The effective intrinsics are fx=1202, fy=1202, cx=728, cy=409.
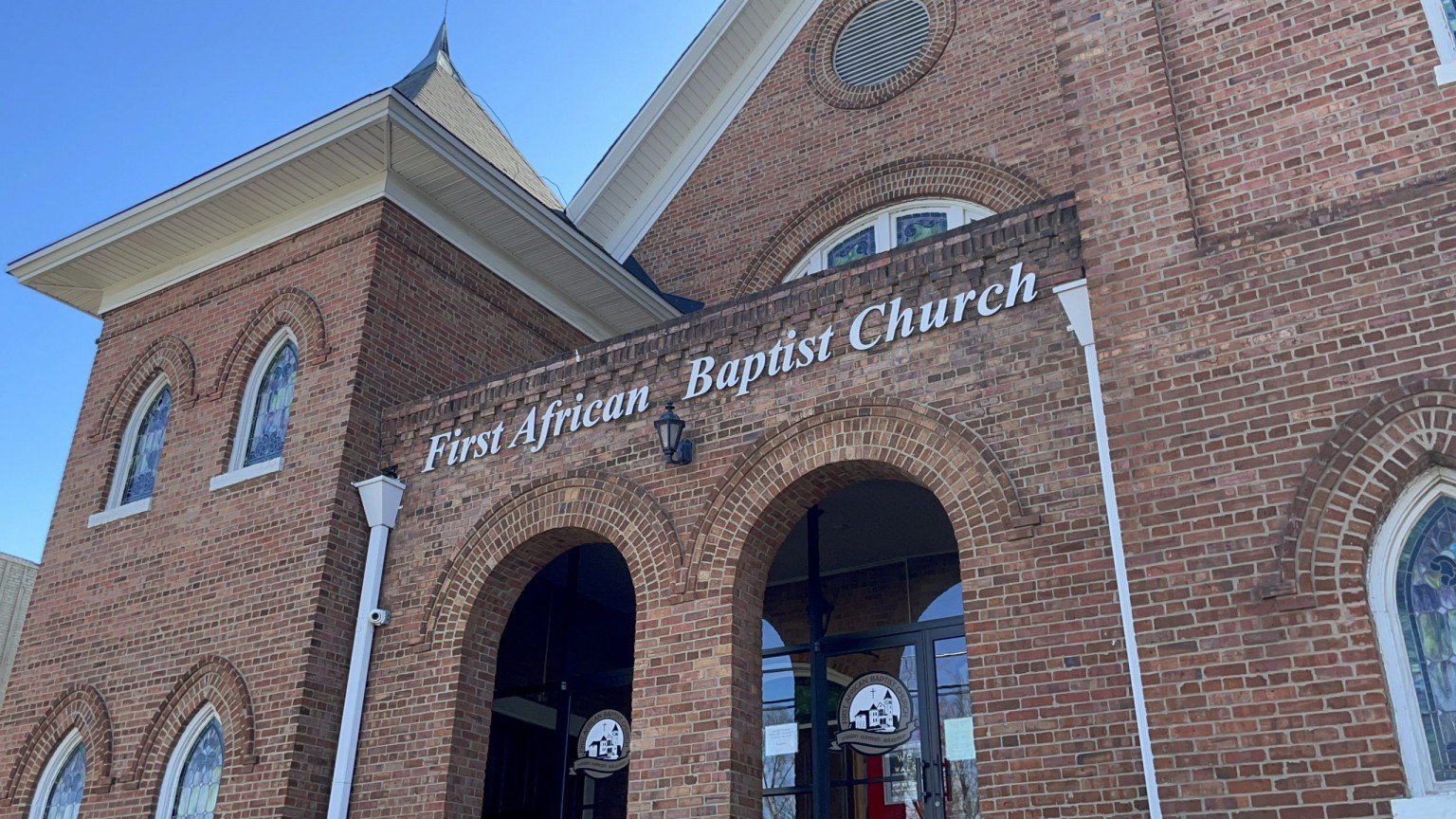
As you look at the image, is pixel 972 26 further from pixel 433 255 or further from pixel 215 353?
pixel 215 353

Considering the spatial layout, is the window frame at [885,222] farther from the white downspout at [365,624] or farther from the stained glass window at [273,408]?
the stained glass window at [273,408]

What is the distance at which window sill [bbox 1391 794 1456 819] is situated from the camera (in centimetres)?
548

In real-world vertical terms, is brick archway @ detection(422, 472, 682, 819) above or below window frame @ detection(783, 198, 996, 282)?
below

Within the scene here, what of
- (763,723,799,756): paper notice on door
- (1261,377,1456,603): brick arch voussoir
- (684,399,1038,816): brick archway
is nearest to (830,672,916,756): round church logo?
(763,723,799,756): paper notice on door

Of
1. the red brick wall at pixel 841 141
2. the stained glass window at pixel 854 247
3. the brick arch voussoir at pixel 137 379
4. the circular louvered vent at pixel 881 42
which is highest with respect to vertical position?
the circular louvered vent at pixel 881 42

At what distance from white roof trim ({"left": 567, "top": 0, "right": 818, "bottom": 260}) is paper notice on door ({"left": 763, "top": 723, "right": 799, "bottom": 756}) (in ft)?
25.0

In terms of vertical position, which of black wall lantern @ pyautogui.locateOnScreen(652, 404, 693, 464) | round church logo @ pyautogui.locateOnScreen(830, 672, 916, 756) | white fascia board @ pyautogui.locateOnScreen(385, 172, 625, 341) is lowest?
round church logo @ pyautogui.locateOnScreen(830, 672, 916, 756)

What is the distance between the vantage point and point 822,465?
845 centimetres

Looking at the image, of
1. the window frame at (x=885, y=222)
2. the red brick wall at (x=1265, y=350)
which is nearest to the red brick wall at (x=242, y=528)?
the window frame at (x=885, y=222)

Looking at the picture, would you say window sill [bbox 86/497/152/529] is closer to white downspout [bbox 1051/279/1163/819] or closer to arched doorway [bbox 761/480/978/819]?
arched doorway [bbox 761/480/978/819]

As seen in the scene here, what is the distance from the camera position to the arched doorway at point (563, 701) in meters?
10.3

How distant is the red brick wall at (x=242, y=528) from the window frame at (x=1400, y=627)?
790cm

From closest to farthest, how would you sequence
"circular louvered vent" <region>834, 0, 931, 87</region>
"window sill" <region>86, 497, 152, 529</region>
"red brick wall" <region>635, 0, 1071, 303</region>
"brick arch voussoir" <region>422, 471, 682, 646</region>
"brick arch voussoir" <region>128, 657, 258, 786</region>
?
"brick arch voussoir" <region>422, 471, 682, 646</region> < "brick arch voussoir" <region>128, 657, 258, 786</region> < "window sill" <region>86, 497, 152, 529</region> < "red brick wall" <region>635, 0, 1071, 303</region> < "circular louvered vent" <region>834, 0, 931, 87</region>

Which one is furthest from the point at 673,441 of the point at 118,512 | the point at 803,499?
the point at 118,512
